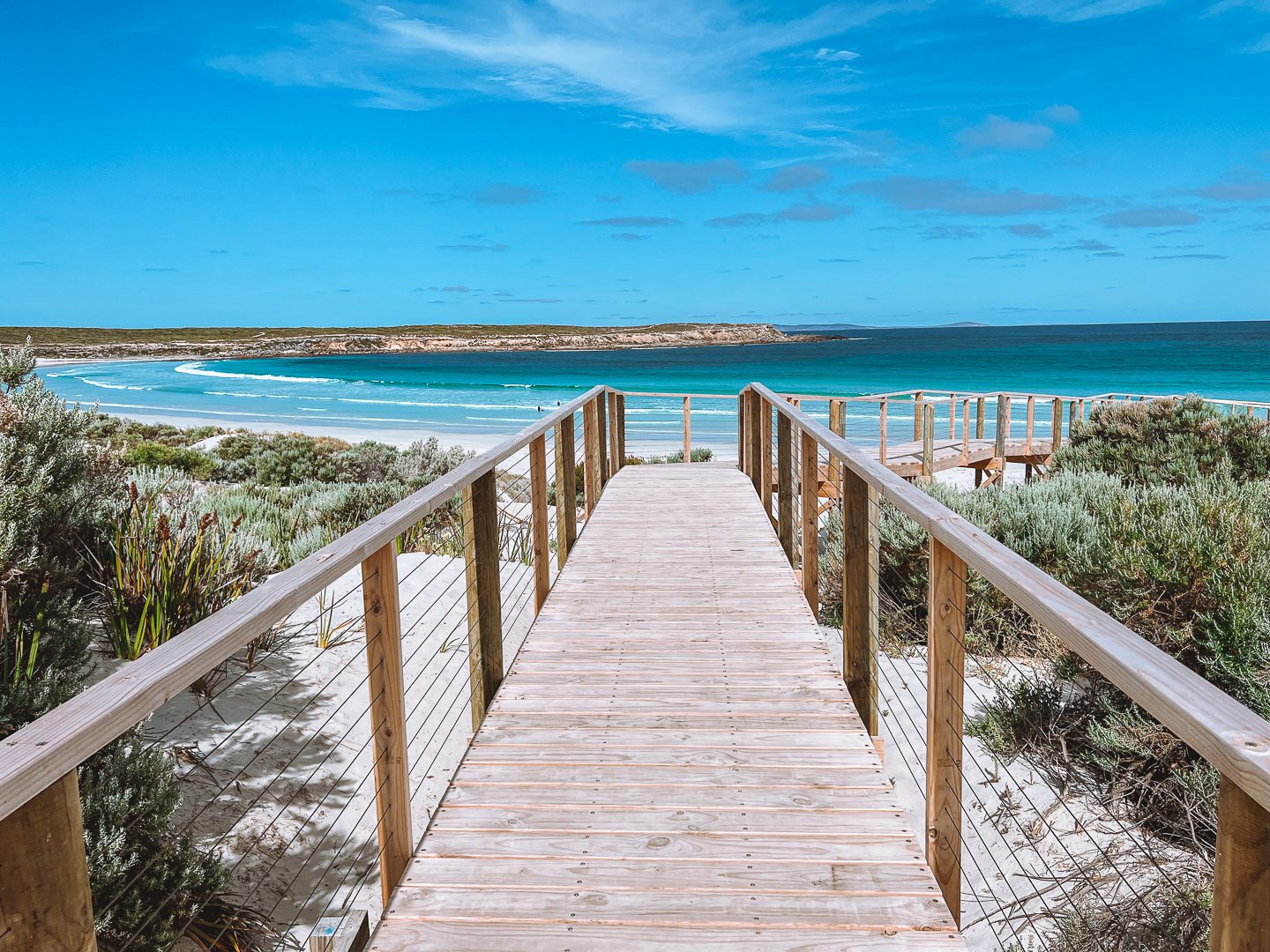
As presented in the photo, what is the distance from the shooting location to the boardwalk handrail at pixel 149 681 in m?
1.02

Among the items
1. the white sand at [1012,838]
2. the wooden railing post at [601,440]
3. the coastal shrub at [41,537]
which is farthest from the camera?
the wooden railing post at [601,440]

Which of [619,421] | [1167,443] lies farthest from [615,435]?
[1167,443]

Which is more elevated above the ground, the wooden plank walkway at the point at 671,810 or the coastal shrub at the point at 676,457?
the wooden plank walkway at the point at 671,810

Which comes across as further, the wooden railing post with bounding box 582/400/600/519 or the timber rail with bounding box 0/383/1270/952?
the wooden railing post with bounding box 582/400/600/519

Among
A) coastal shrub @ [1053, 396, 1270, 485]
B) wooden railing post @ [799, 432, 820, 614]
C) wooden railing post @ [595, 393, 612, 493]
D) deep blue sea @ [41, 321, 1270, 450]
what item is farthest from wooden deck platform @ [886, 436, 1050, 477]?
wooden railing post @ [799, 432, 820, 614]

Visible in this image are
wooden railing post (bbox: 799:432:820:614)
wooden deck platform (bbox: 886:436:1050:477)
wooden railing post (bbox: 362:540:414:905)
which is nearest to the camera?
wooden railing post (bbox: 362:540:414:905)

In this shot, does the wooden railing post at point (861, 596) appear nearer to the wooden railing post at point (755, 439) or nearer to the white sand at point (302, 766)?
the white sand at point (302, 766)

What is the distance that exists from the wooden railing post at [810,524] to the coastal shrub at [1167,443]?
17.2ft

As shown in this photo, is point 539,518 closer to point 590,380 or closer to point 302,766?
point 302,766

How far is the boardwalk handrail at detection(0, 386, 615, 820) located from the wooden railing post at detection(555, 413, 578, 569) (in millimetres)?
3468

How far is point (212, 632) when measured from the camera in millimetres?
1540

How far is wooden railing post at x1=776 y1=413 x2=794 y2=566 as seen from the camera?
6148mm

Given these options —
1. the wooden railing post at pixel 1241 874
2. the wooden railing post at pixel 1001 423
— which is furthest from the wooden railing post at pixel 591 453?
the wooden railing post at pixel 1001 423

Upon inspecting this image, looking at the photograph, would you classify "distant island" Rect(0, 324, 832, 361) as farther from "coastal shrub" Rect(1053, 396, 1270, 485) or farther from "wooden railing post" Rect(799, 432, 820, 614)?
"wooden railing post" Rect(799, 432, 820, 614)
